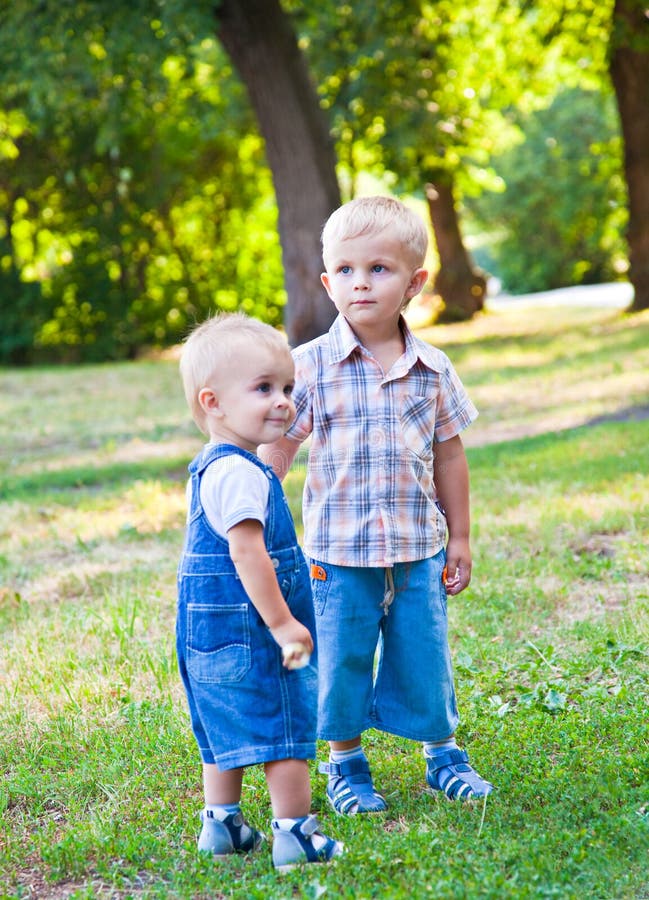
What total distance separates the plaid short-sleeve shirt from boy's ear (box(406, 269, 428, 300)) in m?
0.14

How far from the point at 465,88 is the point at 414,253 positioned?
56.0 ft

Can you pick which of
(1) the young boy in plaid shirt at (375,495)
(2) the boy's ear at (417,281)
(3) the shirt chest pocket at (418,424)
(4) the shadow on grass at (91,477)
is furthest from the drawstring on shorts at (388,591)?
(4) the shadow on grass at (91,477)

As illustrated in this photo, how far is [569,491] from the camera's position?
21.0 ft

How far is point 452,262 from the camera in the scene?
71.6 feet

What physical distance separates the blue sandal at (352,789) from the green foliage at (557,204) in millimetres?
26328

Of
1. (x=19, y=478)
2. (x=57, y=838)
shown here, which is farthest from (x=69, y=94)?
(x=57, y=838)

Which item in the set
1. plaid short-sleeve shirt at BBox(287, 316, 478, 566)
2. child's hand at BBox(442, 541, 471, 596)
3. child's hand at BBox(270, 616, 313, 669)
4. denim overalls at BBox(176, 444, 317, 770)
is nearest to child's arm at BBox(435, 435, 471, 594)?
child's hand at BBox(442, 541, 471, 596)

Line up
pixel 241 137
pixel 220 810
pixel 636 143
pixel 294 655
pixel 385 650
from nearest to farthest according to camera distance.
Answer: pixel 294 655 → pixel 220 810 → pixel 385 650 → pixel 636 143 → pixel 241 137

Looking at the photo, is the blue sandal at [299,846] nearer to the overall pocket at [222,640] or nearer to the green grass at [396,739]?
the green grass at [396,739]

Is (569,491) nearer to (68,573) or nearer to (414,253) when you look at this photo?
(68,573)

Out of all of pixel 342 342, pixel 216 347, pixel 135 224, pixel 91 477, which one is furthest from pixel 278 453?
pixel 135 224

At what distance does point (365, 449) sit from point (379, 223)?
1.98 feet

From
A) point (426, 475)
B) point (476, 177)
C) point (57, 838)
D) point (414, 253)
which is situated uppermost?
point (476, 177)

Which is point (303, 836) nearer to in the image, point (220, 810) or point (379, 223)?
point (220, 810)
